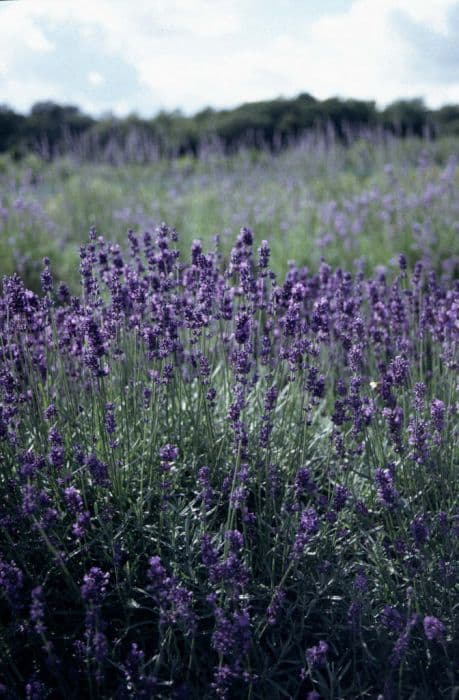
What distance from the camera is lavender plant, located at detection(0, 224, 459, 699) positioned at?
2.23 meters

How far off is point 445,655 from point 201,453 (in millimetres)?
1253

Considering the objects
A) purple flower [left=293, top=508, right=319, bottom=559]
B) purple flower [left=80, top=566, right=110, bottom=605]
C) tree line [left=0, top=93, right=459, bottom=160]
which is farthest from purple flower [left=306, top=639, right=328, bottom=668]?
tree line [left=0, top=93, right=459, bottom=160]

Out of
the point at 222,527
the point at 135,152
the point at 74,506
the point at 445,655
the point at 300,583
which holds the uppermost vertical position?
the point at 135,152

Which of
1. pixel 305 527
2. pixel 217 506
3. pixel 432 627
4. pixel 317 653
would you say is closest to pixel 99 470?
pixel 217 506

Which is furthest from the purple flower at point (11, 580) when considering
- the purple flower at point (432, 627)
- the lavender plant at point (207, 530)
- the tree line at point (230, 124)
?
the tree line at point (230, 124)

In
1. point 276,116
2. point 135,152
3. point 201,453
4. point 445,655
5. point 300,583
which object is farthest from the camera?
point 276,116

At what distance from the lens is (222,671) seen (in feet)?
6.58

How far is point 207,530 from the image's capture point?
2719mm

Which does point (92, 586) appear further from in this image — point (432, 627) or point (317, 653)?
point (432, 627)

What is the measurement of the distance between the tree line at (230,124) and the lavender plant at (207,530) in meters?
13.6

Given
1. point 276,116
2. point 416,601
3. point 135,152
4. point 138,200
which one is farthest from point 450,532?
point 276,116

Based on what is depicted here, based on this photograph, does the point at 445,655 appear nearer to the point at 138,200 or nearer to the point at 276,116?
the point at 138,200

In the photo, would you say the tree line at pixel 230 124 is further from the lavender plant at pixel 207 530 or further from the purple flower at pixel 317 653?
the purple flower at pixel 317 653

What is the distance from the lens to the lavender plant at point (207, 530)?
87.7 inches
